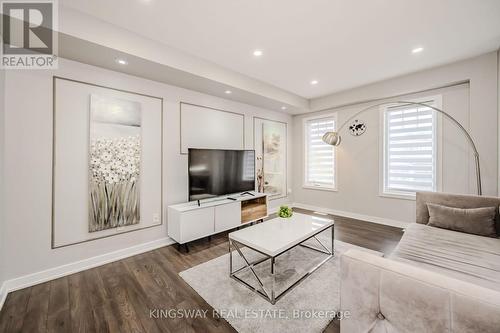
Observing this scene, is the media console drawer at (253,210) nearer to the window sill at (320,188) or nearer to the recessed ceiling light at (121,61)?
the window sill at (320,188)

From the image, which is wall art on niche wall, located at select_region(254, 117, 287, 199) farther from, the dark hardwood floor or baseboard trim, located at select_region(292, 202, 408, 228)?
the dark hardwood floor

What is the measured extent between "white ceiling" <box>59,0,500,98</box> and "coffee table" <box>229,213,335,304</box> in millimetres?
2267

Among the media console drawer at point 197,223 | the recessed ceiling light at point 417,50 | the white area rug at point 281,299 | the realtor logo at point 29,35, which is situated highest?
the recessed ceiling light at point 417,50

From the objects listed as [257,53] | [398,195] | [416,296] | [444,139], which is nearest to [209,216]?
[257,53]

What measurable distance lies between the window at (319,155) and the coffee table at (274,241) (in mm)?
2308

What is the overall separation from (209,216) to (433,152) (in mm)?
3872

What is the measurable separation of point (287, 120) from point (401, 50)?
2811 millimetres

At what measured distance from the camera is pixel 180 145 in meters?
3.28

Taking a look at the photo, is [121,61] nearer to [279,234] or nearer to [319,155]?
[279,234]

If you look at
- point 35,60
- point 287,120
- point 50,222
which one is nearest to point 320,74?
point 287,120

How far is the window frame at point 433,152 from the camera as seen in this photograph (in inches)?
133

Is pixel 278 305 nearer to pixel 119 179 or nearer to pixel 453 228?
pixel 453 228

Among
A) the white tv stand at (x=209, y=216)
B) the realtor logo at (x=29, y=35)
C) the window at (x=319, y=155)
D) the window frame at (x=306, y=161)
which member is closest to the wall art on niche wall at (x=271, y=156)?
the window frame at (x=306, y=161)

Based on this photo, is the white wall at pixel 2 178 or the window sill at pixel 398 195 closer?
the white wall at pixel 2 178
